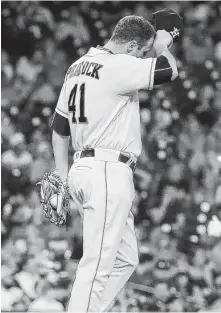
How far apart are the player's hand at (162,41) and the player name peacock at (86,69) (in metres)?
0.26

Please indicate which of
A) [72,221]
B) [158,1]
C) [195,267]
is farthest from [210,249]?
[158,1]

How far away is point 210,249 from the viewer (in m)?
4.62

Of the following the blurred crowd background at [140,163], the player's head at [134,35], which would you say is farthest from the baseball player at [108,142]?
the blurred crowd background at [140,163]

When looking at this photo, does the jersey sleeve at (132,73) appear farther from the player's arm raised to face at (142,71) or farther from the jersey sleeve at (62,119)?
the jersey sleeve at (62,119)

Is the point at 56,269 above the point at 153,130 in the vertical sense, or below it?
below

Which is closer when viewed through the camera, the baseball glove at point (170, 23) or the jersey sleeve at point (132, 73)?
the jersey sleeve at point (132, 73)

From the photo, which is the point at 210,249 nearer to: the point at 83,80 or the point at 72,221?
the point at 72,221

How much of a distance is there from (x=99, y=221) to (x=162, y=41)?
843mm

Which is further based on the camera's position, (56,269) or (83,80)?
(56,269)

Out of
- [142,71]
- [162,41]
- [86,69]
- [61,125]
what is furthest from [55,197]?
[162,41]

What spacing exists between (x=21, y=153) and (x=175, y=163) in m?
1.05

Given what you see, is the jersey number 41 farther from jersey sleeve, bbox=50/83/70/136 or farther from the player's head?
the player's head

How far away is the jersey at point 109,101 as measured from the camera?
301cm

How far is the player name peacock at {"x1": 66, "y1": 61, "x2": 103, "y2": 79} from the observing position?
3.10m
